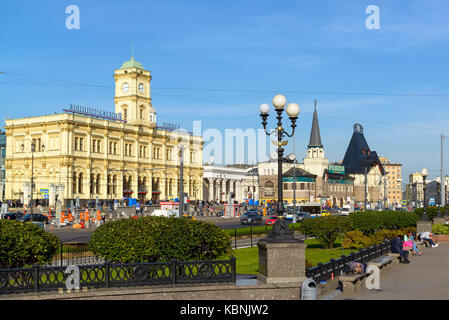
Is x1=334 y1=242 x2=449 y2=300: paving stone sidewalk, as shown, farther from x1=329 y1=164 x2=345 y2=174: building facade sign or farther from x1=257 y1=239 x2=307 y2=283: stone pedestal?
x1=329 y1=164 x2=345 y2=174: building facade sign

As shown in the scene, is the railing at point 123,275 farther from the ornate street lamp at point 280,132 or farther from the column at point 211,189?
the column at point 211,189

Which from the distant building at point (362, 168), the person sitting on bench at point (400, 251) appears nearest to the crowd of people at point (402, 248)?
the person sitting on bench at point (400, 251)

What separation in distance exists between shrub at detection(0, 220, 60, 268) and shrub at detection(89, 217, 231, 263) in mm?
1369

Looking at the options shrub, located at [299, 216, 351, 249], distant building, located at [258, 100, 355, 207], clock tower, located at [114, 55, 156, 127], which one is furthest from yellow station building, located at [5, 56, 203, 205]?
shrub, located at [299, 216, 351, 249]

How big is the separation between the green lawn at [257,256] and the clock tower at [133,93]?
68.7 m

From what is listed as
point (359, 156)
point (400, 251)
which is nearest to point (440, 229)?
point (400, 251)

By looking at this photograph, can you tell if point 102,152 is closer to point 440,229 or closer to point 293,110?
point 440,229

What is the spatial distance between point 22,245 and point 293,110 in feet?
28.0

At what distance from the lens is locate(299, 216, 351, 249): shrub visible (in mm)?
30281

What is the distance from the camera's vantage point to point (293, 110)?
16.7 metres

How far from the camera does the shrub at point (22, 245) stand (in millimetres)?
13008
